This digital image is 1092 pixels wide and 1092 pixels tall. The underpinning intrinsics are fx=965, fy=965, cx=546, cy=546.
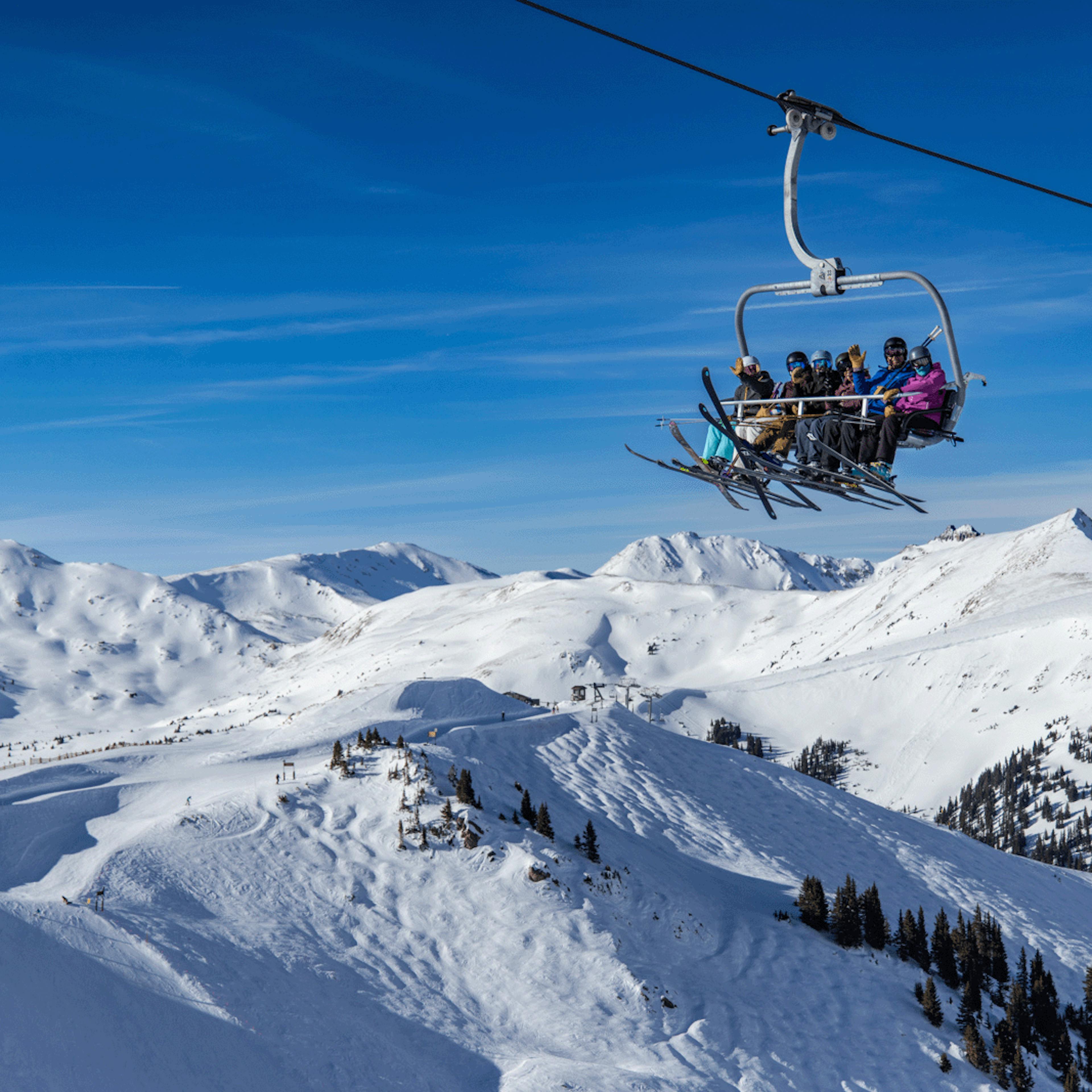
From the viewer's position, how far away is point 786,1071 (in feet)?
98.1

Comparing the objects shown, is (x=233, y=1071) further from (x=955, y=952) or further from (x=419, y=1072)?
(x=955, y=952)

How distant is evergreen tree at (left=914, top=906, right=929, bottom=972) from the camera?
129 ft

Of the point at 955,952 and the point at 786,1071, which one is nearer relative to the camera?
the point at 786,1071

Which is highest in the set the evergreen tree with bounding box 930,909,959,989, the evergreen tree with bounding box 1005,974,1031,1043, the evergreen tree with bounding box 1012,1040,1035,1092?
the evergreen tree with bounding box 930,909,959,989

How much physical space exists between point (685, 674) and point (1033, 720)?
269ft

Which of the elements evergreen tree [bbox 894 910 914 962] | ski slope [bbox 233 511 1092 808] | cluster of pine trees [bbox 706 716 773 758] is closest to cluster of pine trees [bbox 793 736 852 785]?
ski slope [bbox 233 511 1092 808]

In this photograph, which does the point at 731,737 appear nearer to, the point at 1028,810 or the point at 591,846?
the point at 1028,810

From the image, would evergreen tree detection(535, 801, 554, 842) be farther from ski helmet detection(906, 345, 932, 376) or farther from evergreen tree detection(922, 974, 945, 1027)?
ski helmet detection(906, 345, 932, 376)

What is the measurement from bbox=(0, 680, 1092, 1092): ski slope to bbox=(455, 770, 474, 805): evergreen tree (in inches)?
22.9

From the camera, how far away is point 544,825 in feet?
132

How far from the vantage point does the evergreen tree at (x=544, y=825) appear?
1567 inches

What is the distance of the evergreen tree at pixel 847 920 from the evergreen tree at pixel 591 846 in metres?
10.3

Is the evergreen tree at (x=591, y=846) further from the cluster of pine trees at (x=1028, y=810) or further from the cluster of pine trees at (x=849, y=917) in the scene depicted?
the cluster of pine trees at (x=1028, y=810)

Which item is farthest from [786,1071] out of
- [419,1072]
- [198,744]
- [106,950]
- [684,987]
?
[198,744]
